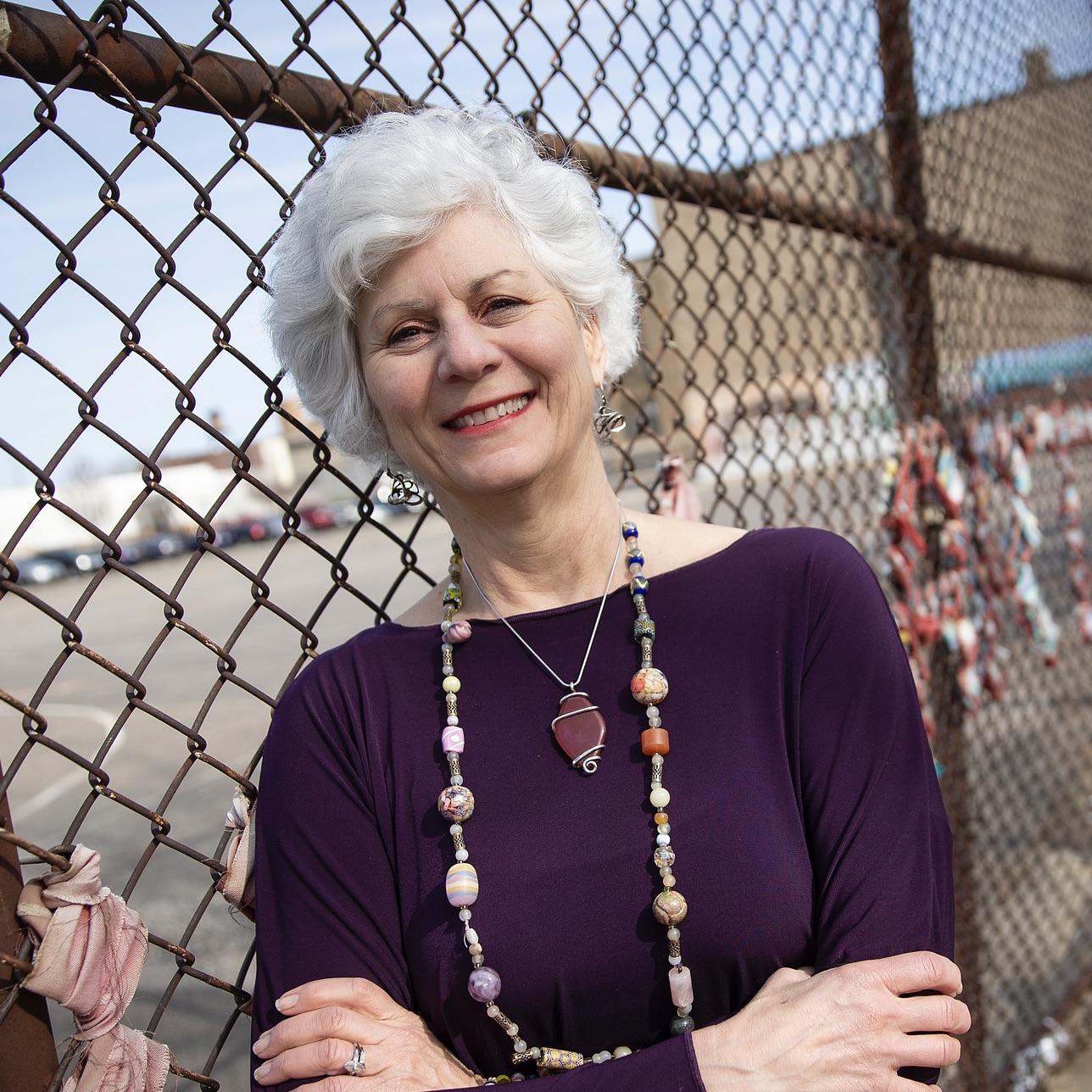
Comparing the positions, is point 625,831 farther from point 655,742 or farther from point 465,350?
point 465,350

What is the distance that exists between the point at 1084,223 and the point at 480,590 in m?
5.32

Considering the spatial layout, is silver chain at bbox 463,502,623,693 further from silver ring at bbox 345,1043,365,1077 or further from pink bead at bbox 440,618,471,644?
silver ring at bbox 345,1043,365,1077

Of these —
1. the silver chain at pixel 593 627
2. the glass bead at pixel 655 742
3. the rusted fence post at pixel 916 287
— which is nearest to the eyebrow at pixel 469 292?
the silver chain at pixel 593 627

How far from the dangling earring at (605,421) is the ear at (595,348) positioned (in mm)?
95

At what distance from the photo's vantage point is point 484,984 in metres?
1.32

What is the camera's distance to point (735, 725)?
1429 mm

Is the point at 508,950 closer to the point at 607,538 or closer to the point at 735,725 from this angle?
the point at 735,725

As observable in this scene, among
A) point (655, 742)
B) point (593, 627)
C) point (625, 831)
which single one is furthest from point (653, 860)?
point (593, 627)

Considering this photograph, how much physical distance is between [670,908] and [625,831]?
0.41 feet

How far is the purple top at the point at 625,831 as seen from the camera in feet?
4.39

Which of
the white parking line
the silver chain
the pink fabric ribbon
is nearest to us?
the silver chain

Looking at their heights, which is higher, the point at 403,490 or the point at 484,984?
the point at 403,490

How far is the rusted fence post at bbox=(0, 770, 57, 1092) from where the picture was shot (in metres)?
1.16

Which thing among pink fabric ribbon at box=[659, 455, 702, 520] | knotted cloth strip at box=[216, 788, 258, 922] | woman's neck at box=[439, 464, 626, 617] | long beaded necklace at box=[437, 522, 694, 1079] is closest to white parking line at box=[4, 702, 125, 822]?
pink fabric ribbon at box=[659, 455, 702, 520]
